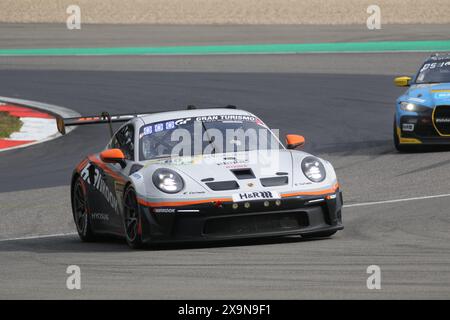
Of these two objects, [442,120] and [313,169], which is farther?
[442,120]

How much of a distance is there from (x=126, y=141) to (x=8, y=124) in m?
9.50

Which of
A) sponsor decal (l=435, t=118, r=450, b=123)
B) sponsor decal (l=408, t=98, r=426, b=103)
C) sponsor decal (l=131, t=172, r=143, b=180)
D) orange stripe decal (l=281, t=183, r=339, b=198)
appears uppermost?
sponsor decal (l=131, t=172, r=143, b=180)

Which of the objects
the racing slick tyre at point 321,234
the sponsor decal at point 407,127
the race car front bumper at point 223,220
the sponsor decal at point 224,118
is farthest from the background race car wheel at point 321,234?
the sponsor decal at point 407,127

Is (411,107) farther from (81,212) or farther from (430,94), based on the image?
(81,212)

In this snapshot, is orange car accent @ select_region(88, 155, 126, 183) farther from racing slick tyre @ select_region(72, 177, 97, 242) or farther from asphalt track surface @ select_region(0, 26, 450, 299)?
asphalt track surface @ select_region(0, 26, 450, 299)

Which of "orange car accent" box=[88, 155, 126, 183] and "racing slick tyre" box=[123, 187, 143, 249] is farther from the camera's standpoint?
"orange car accent" box=[88, 155, 126, 183]

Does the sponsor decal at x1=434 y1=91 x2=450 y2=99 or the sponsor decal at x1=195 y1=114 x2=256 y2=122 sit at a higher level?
the sponsor decal at x1=195 y1=114 x2=256 y2=122

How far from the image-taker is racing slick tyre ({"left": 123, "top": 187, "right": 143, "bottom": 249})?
955 centimetres

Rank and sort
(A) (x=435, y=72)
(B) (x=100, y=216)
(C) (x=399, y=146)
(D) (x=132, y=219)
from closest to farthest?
(D) (x=132, y=219) → (B) (x=100, y=216) → (C) (x=399, y=146) → (A) (x=435, y=72)

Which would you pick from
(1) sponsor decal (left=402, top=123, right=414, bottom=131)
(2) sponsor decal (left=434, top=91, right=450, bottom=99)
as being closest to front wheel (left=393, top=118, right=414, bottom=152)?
(1) sponsor decal (left=402, top=123, right=414, bottom=131)

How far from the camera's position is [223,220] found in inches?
369

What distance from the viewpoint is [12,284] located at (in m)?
7.81

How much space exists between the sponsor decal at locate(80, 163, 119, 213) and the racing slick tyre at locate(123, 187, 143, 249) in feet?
1.29

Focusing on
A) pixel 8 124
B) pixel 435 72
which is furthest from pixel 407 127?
pixel 8 124
